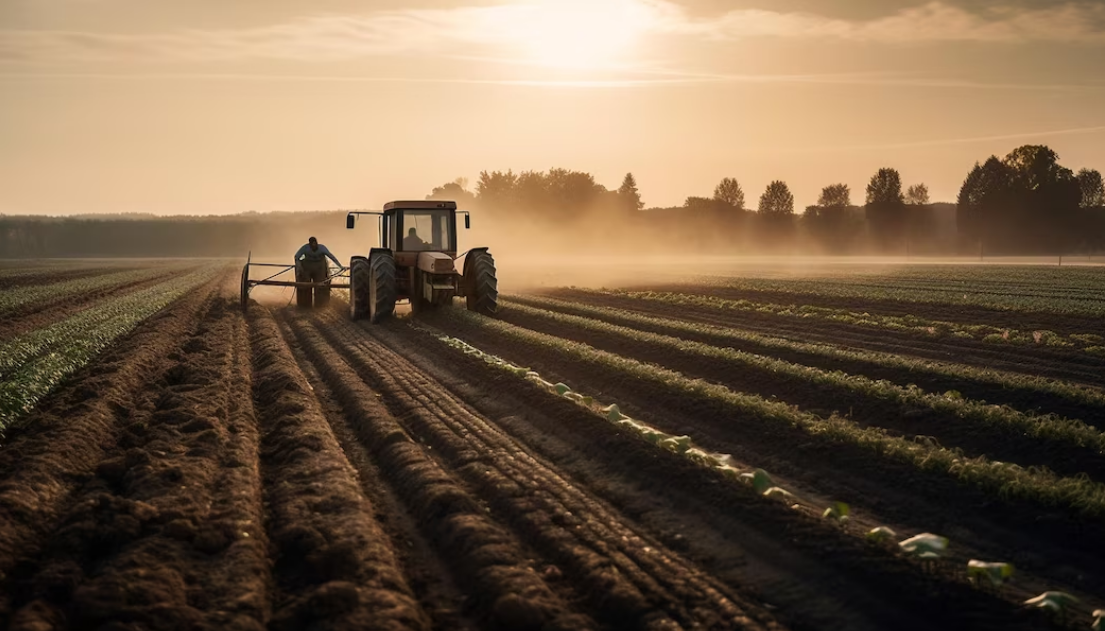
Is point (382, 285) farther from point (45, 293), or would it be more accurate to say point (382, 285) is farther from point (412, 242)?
point (45, 293)

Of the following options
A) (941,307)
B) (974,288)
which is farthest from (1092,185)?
(941,307)

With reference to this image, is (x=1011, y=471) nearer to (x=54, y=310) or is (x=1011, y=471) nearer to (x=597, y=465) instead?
(x=597, y=465)

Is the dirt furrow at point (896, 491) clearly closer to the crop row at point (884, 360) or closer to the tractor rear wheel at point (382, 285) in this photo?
the crop row at point (884, 360)

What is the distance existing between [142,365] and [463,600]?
10415 millimetres

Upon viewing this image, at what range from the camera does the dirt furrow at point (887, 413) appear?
918 centimetres

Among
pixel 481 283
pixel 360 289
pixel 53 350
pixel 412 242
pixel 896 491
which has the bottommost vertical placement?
pixel 896 491

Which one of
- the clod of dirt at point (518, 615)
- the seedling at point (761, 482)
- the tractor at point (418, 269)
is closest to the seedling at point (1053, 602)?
the seedling at point (761, 482)

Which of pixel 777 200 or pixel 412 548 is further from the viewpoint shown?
pixel 777 200

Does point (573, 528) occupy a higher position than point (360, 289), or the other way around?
point (360, 289)

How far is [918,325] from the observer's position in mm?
21891

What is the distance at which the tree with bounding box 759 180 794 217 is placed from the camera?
97.9 m

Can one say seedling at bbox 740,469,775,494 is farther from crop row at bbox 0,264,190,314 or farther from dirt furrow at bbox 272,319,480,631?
crop row at bbox 0,264,190,314

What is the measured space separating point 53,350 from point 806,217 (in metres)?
87.9

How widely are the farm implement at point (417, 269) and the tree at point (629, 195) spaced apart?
77.0m
